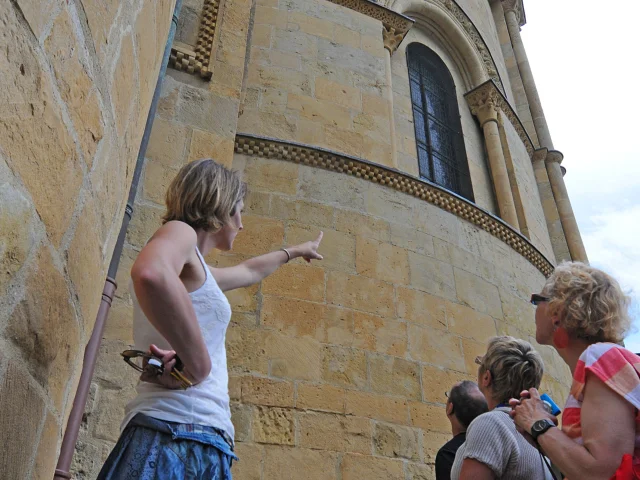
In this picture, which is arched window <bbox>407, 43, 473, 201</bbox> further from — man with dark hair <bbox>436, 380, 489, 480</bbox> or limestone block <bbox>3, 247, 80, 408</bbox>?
limestone block <bbox>3, 247, 80, 408</bbox>

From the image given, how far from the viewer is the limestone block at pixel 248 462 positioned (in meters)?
3.58

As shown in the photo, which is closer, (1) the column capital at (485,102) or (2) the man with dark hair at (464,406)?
(2) the man with dark hair at (464,406)

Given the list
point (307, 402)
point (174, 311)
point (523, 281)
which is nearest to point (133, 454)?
point (174, 311)

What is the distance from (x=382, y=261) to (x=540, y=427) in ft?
11.0

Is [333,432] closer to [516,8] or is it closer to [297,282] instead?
[297,282]

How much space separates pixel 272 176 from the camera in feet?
16.5

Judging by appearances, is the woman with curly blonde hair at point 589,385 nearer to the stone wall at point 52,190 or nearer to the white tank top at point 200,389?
the white tank top at point 200,389

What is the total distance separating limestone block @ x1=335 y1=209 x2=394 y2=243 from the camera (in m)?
4.99

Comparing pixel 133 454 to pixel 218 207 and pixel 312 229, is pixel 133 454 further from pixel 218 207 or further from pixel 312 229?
pixel 312 229

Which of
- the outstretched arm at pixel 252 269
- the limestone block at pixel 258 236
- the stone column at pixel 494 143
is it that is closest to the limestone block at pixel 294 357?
the limestone block at pixel 258 236

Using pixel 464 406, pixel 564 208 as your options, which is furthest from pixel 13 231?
pixel 564 208

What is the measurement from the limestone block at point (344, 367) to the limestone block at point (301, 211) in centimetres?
97

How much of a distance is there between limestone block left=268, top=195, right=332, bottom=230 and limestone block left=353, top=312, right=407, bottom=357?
2.49 feet

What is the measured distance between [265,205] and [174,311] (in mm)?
3617
